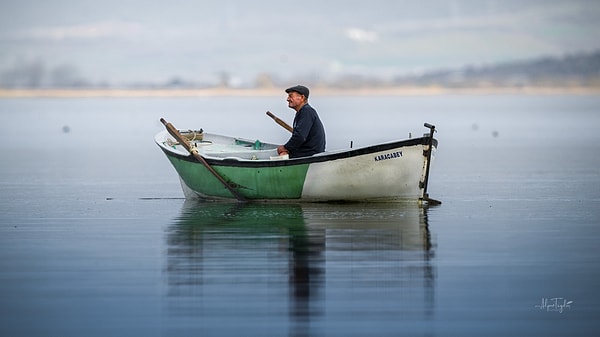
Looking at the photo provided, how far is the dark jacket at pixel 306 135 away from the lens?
19.5m

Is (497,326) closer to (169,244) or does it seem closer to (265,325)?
(265,325)

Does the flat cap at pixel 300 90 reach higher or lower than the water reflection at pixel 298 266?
higher

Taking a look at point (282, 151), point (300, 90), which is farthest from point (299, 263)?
point (300, 90)

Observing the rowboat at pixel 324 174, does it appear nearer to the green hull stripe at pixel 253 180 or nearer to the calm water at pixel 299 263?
the green hull stripe at pixel 253 180

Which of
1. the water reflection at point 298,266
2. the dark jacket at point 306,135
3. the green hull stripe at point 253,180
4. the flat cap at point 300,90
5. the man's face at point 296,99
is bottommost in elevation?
the water reflection at point 298,266

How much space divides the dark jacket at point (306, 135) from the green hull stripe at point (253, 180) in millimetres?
426

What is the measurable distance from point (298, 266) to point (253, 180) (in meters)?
6.13

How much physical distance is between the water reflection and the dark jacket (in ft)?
2.94

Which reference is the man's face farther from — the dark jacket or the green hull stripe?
the green hull stripe

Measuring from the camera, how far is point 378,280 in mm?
12898

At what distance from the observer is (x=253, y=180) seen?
1981 centimetres

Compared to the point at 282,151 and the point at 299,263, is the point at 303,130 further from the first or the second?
the point at 299,263

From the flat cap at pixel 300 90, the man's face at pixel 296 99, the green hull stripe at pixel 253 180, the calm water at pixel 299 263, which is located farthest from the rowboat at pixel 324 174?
the flat cap at pixel 300 90

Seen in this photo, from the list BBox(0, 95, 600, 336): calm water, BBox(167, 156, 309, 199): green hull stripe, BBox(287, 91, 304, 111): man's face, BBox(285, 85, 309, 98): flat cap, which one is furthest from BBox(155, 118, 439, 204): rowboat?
BBox(285, 85, 309, 98): flat cap
